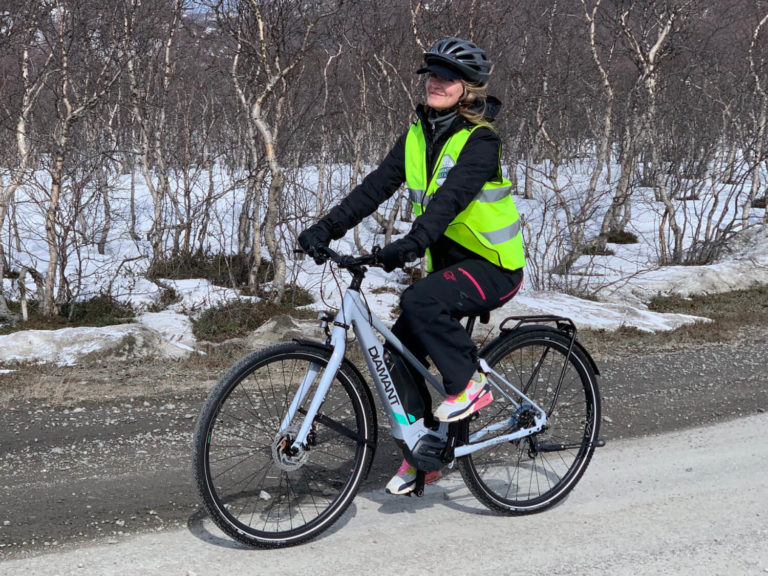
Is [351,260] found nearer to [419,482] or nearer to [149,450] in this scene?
[419,482]

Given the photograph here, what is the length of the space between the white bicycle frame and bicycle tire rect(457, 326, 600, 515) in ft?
0.14

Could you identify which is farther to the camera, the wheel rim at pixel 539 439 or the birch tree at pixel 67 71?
the birch tree at pixel 67 71

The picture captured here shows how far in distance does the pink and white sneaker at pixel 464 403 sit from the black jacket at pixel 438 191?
59cm

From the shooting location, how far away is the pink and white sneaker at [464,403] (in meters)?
3.33

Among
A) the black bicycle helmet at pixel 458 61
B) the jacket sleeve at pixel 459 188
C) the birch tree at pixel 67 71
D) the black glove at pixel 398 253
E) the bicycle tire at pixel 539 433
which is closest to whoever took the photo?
the black glove at pixel 398 253

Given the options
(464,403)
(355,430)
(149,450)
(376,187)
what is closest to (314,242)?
(376,187)

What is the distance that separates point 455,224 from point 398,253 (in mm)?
561

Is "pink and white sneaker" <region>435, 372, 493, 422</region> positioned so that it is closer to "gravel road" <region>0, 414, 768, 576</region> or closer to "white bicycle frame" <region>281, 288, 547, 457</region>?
"white bicycle frame" <region>281, 288, 547, 457</region>

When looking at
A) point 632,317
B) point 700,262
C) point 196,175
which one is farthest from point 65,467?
point 700,262

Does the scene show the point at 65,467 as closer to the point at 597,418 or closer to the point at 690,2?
the point at 597,418

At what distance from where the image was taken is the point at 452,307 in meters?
3.22

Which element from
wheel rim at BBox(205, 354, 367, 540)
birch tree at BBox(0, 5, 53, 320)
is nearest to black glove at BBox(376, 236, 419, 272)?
wheel rim at BBox(205, 354, 367, 540)

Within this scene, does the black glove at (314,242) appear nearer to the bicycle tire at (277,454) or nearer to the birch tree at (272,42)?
the bicycle tire at (277,454)

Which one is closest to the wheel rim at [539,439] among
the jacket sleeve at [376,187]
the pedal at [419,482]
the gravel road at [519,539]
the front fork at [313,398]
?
the gravel road at [519,539]
